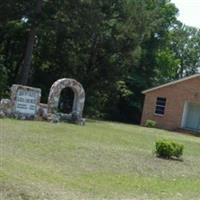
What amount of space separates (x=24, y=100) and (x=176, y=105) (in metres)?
18.6

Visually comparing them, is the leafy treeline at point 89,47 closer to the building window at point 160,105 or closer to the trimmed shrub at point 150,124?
the building window at point 160,105

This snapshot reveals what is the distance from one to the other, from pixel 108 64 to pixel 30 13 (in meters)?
10.3

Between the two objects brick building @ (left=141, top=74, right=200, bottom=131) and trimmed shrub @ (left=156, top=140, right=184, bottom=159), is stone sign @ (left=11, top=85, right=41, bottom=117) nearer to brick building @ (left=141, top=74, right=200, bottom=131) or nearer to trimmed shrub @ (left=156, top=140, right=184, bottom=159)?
trimmed shrub @ (left=156, top=140, right=184, bottom=159)

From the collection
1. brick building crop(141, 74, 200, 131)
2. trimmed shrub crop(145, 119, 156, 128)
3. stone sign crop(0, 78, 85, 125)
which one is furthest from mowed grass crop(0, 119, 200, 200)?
trimmed shrub crop(145, 119, 156, 128)

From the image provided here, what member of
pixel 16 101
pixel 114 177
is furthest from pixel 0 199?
pixel 16 101

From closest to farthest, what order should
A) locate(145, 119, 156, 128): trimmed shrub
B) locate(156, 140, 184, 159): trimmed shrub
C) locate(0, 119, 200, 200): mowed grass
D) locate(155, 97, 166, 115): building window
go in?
locate(0, 119, 200, 200): mowed grass < locate(156, 140, 184, 159): trimmed shrub < locate(145, 119, 156, 128): trimmed shrub < locate(155, 97, 166, 115): building window

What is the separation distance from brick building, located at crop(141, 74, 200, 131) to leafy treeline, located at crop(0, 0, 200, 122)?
3.58 m

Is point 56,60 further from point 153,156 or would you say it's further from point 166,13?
point 153,156

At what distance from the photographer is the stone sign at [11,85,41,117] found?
28.8 meters

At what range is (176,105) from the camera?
45.3 metres

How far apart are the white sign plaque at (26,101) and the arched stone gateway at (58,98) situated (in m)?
A: 1.04

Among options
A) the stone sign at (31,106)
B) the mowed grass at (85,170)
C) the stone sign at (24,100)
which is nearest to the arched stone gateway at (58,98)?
the stone sign at (31,106)

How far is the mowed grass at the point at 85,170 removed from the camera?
36.0 feet

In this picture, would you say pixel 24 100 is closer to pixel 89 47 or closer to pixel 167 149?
pixel 167 149
